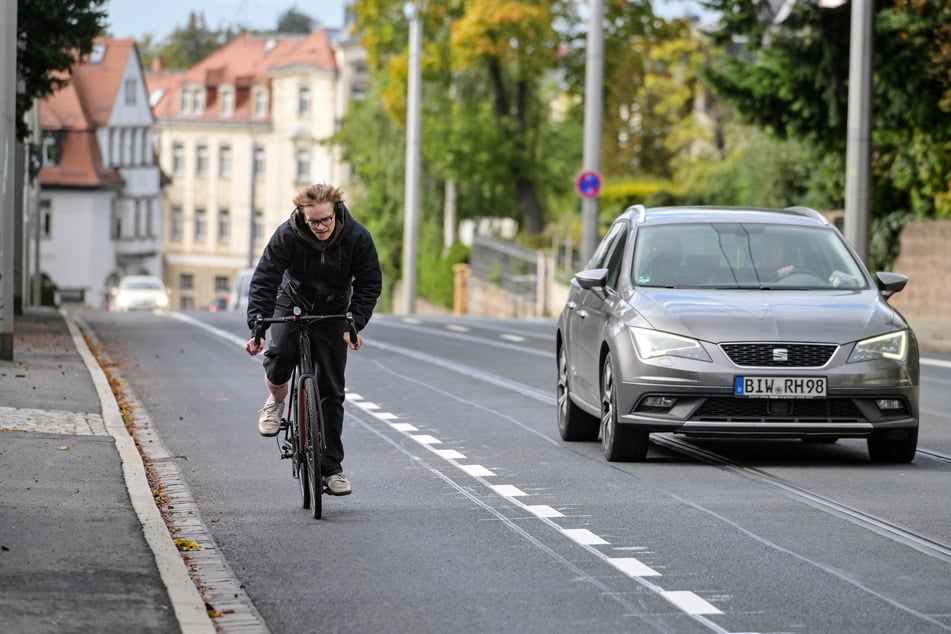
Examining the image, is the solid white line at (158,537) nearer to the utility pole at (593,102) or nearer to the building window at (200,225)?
the utility pole at (593,102)

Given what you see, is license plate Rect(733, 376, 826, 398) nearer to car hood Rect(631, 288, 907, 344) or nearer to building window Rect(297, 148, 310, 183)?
car hood Rect(631, 288, 907, 344)

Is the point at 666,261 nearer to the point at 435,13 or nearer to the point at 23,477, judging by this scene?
the point at 23,477

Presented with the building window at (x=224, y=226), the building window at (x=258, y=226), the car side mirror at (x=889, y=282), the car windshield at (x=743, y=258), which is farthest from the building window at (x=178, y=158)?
the car side mirror at (x=889, y=282)

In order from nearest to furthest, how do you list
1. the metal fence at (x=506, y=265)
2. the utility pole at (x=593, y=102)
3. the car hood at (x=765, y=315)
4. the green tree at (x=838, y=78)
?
the car hood at (x=765, y=315)
the green tree at (x=838, y=78)
the utility pole at (x=593, y=102)
the metal fence at (x=506, y=265)

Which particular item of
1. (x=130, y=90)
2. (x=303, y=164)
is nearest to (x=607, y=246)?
(x=130, y=90)

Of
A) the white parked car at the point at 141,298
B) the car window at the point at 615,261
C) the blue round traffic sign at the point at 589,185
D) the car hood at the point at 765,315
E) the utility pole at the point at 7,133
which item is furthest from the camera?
the white parked car at the point at 141,298

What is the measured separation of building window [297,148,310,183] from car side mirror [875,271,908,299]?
104310 mm

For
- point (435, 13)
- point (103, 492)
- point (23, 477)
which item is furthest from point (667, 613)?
point (435, 13)

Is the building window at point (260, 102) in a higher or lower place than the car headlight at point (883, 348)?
higher

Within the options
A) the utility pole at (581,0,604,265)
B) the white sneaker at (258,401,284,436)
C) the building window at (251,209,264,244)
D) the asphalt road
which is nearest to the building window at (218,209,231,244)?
the building window at (251,209,264,244)

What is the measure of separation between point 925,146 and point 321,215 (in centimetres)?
2618

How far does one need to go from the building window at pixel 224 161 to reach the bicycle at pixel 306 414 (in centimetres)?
10981

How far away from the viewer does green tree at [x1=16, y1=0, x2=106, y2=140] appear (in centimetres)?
2853

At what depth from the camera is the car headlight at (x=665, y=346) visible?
1259cm
